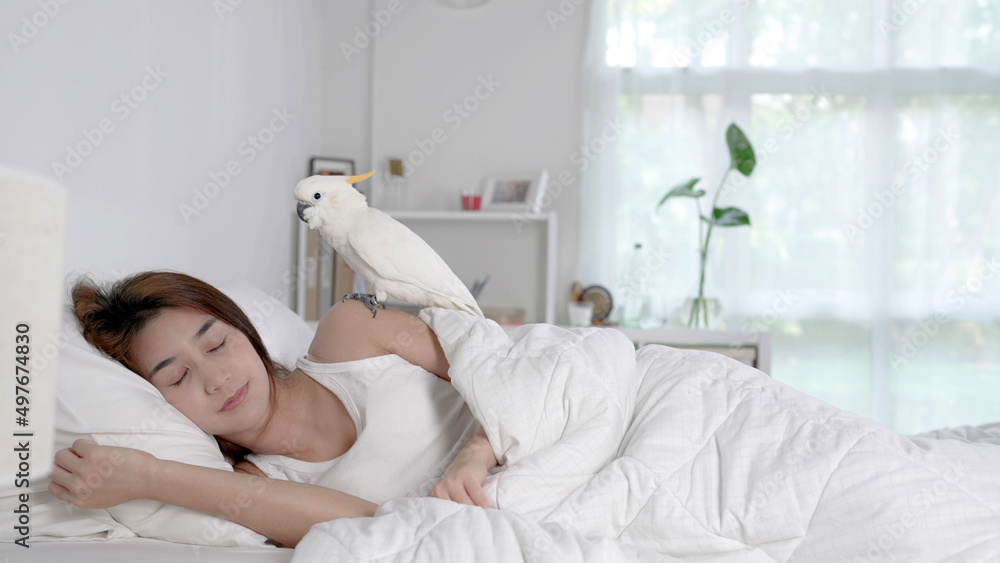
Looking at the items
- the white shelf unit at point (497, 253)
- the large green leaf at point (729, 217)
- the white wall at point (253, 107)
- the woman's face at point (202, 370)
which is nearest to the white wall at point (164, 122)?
the white wall at point (253, 107)

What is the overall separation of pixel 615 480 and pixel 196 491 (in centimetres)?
52

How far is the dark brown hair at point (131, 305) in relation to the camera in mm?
950

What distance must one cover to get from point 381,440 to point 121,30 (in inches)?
43.7

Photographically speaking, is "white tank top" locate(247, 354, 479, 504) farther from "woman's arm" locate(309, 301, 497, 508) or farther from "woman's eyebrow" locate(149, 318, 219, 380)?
"woman's eyebrow" locate(149, 318, 219, 380)

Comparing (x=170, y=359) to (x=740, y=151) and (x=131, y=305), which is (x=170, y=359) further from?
(x=740, y=151)

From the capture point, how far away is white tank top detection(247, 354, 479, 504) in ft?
3.19

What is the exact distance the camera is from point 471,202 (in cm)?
275

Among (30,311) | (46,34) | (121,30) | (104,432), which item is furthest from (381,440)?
(121,30)

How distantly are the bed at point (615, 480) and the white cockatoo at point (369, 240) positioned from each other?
155 millimetres

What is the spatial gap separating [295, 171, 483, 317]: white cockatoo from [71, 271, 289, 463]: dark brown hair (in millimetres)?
196

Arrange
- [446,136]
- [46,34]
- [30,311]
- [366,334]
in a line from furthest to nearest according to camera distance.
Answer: [446,136] < [46,34] < [366,334] < [30,311]

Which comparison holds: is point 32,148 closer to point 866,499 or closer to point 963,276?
point 866,499

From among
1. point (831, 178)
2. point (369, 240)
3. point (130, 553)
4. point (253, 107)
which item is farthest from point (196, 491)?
point (831, 178)

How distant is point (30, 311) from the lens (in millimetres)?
404
